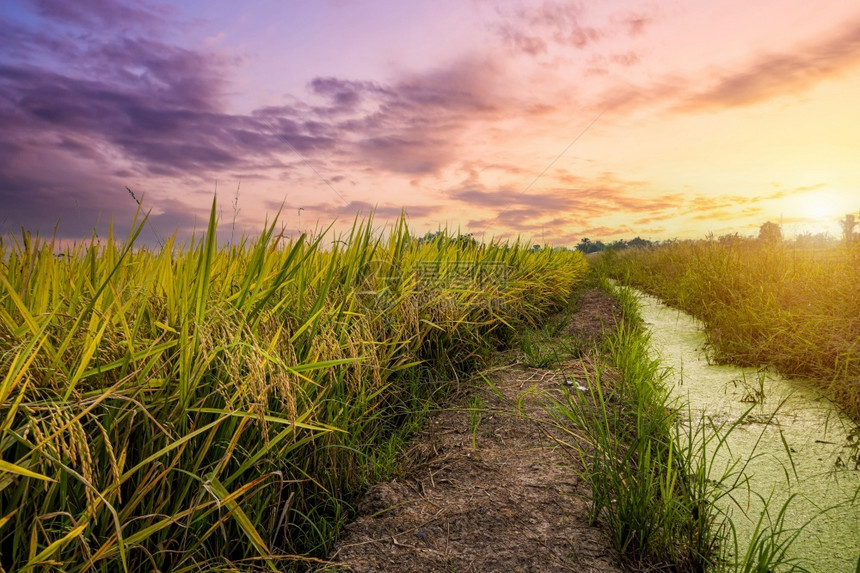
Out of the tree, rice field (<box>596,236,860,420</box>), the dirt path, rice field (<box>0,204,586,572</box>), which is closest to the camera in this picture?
rice field (<box>0,204,586,572</box>)

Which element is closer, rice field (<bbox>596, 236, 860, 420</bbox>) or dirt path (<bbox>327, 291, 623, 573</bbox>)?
dirt path (<bbox>327, 291, 623, 573</bbox>)

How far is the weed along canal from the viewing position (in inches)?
72.5

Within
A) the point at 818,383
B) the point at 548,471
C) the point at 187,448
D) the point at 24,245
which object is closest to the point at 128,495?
the point at 187,448

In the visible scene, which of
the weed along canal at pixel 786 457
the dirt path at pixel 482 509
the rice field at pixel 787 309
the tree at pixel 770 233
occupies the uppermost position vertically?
the tree at pixel 770 233

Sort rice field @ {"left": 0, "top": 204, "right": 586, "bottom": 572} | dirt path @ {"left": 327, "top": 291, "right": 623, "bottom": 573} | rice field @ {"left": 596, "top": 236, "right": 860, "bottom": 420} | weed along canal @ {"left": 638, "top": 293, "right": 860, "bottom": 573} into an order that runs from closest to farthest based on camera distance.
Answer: rice field @ {"left": 0, "top": 204, "right": 586, "bottom": 572} < dirt path @ {"left": 327, "top": 291, "right": 623, "bottom": 573} < weed along canal @ {"left": 638, "top": 293, "right": 860, "bottom": 573} < rice field @ {"left": 596, "top": 236, "right": 860, "bottom": 420}

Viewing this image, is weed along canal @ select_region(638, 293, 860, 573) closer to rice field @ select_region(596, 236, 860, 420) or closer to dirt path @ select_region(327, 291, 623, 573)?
rice field @ select_region(596, 236, 860, 420)

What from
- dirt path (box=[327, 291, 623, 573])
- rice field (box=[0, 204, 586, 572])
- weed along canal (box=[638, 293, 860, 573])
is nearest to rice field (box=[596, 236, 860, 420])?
weed along canal (box=[638, 293, 860, 573])

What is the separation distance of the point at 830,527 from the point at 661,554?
844 mm

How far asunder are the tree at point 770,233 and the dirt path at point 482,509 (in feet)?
20.7

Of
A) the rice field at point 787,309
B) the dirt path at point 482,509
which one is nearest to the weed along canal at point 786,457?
the rice field at point 787,309

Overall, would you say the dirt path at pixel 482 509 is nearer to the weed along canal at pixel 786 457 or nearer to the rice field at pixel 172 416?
the rice field at pixel 172 416

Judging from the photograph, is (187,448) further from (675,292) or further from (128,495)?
(675,292)

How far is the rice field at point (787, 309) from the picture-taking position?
3.27 metres

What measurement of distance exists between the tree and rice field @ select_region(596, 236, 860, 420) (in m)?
0.30
